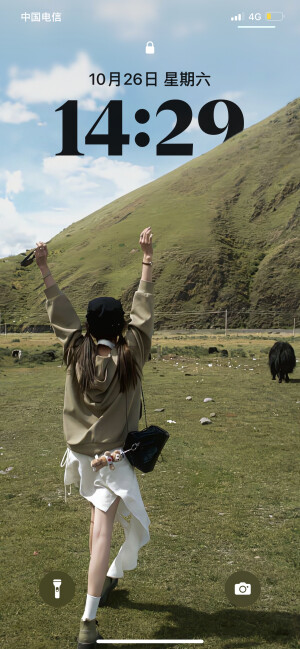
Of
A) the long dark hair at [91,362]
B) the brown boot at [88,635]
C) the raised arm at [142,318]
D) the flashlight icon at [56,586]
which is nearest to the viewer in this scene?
the brown boot at [88,635]

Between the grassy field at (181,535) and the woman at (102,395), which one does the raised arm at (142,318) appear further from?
the grassy field at (181,535)

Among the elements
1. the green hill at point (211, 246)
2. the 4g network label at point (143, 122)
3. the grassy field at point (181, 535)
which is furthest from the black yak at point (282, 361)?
the green hill at point (211, 246)

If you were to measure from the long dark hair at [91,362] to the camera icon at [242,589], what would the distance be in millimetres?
1545

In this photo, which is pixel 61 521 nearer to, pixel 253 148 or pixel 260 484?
pixel 260 484

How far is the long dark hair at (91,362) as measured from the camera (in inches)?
127

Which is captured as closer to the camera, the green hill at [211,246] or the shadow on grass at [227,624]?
the shadow on grass at [227,624]

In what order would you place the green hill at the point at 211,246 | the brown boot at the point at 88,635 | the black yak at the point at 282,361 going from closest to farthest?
the brown boot at the point at 88,635 < the black yak at the point at 282,361 < the green hill at the point at 211,246

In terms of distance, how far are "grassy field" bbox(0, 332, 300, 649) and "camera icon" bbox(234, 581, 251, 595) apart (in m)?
0.09

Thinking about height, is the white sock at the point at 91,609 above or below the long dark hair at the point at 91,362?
below

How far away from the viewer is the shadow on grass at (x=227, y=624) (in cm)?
324

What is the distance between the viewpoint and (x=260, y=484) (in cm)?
635

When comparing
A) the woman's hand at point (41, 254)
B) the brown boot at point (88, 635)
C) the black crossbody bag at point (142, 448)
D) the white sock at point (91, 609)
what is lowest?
the brown boot at point (88, 635)

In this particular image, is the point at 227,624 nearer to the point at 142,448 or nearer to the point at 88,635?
the point at 88,635

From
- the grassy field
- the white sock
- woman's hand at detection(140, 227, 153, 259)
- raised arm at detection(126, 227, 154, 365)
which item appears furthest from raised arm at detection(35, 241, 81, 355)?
the grassy field
